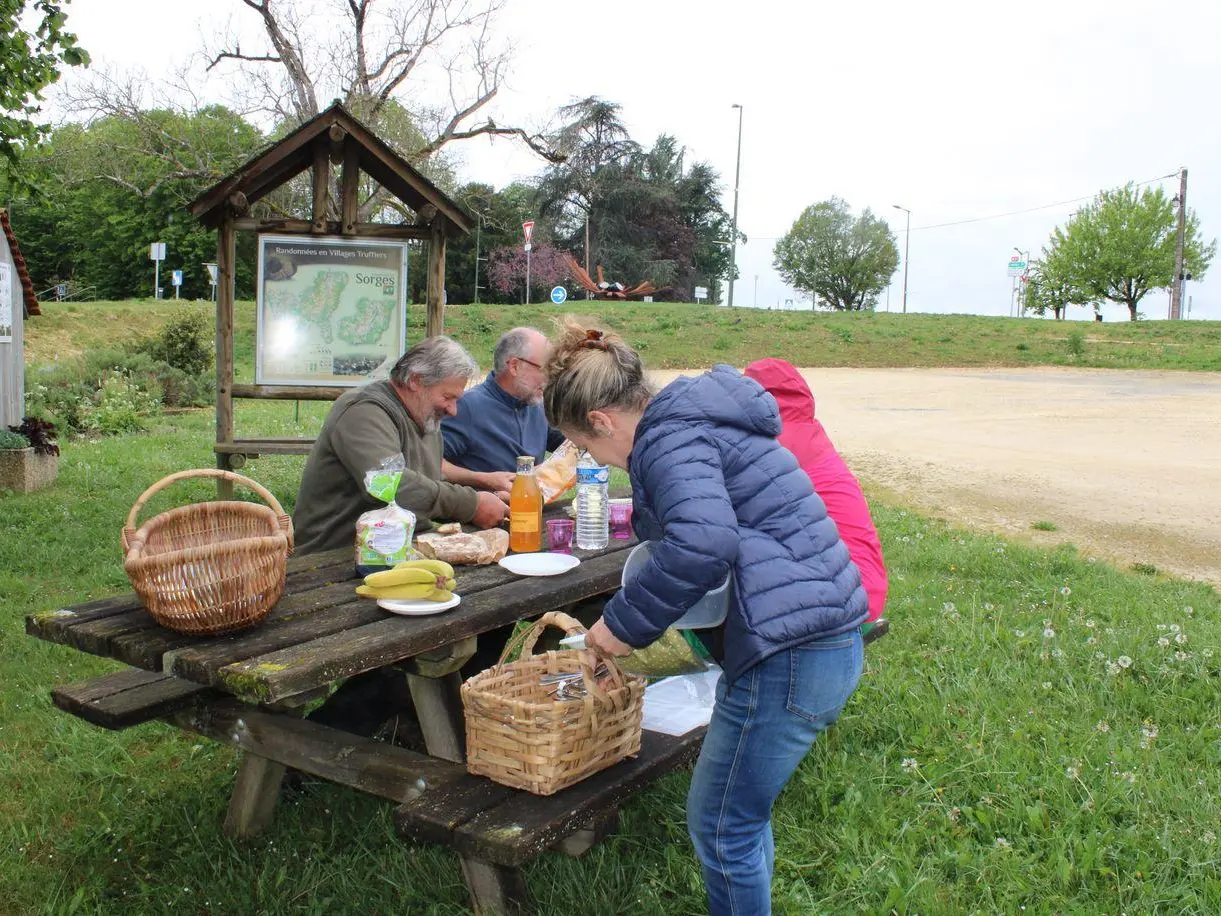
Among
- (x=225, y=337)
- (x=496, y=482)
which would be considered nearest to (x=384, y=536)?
(x=496, y=482)

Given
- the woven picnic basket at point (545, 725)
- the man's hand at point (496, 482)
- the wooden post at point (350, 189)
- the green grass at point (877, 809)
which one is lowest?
the green grass at point (877, 809)

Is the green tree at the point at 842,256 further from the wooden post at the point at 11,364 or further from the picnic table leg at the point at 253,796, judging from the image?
the picnic table leg at the point at 253,796

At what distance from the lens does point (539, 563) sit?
123 inches

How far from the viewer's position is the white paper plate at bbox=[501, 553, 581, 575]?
305 cm

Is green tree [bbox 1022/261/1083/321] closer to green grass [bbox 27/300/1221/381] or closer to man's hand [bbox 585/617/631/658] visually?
green grass [bbox 27/300/1221/381]

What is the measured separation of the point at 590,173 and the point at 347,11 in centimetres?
3002

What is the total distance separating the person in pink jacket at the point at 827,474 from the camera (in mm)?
3100

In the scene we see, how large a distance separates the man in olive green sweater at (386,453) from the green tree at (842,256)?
237ft

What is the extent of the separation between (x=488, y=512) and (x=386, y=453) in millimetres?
450

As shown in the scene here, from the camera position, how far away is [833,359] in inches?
993

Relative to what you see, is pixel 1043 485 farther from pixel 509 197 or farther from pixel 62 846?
pixel 509 197

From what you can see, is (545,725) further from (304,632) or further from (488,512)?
(488,512)

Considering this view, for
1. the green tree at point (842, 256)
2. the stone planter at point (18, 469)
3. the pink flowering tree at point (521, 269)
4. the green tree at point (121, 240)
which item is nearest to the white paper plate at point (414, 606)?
the stone planter at point (18, 469)

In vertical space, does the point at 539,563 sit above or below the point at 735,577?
below
